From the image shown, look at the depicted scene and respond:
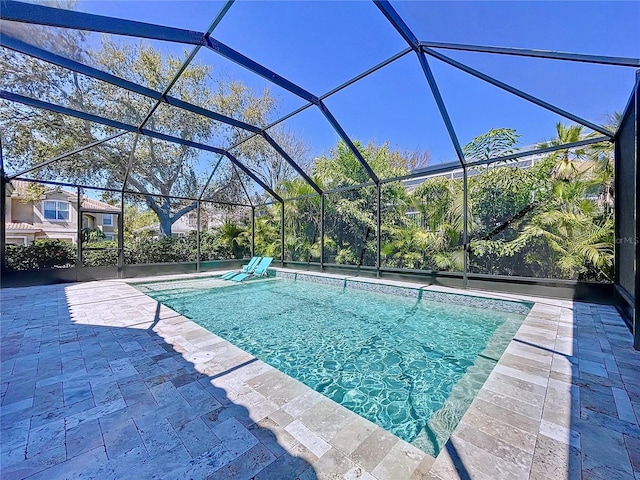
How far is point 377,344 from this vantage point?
427 cm

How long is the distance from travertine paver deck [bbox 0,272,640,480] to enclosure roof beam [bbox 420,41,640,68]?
3.47 meters

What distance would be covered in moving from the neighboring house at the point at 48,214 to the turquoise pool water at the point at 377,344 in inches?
141

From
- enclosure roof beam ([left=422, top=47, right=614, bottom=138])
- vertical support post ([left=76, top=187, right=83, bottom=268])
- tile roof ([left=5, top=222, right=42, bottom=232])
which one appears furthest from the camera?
tile roof ([left=5, top=222, right=42, bottom=232])

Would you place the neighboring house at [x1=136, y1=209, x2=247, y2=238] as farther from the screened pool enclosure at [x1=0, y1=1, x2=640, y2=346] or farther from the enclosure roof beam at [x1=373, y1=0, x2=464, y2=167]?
the enclosure roof beam at [x1=373, y1=0, x2=464, y2=167]

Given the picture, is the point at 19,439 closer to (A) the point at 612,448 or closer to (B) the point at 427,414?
(B) the point at 427,414

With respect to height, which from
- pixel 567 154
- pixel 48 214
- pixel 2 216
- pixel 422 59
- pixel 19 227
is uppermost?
pixel 422 59

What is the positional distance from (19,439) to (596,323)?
21.8 ft

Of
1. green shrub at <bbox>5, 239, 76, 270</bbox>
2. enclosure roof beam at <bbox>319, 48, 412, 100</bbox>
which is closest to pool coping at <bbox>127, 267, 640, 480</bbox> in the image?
enclosure roof beam at <bbox>319, 48, 412, 100</bbox>

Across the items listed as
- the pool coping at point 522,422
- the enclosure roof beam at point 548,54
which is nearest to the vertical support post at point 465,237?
the enclosure roof beam at point 548,54

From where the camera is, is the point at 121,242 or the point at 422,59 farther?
the point at 121,242

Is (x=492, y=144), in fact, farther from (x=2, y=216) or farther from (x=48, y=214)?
(x=48, y=214)

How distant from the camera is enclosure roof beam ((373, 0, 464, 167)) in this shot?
12.3 feet

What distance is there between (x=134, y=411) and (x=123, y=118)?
7703mm

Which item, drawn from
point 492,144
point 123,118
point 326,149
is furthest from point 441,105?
point 123,118
